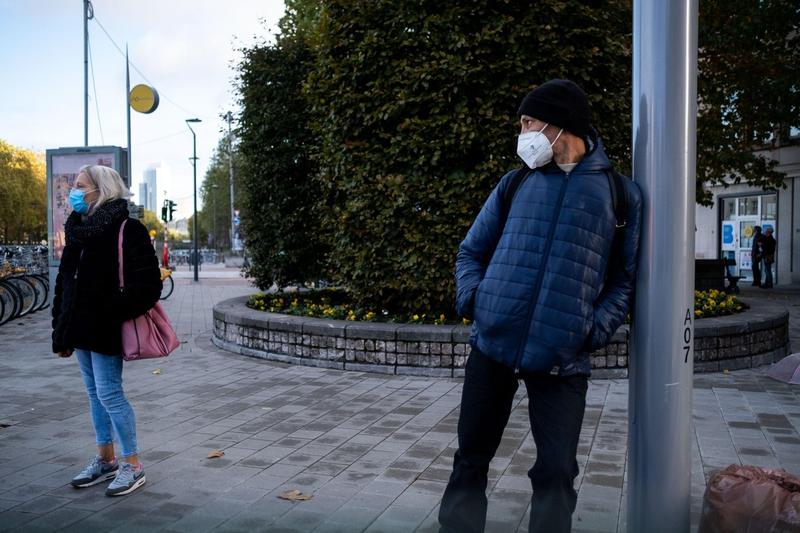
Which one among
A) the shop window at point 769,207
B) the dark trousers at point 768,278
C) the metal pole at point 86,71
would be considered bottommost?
the dark trousers at point 768,278

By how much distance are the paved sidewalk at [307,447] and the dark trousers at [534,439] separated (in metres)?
0.76

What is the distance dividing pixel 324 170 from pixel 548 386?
6456 millimetres

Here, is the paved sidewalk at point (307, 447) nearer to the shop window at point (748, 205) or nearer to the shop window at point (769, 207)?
the shop window at point (769, 207)

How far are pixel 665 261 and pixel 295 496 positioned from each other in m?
2.39

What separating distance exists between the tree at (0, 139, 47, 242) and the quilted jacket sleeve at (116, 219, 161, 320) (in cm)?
5869

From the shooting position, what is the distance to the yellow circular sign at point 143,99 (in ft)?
58.8

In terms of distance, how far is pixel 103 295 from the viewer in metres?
4.17

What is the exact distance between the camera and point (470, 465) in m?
3.01

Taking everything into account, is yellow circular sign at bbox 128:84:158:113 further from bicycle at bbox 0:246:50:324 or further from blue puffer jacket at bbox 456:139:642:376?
blue puffer jacket at bbox 456:139:642:376

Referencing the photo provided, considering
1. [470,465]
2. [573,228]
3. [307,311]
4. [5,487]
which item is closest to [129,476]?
[5,487]

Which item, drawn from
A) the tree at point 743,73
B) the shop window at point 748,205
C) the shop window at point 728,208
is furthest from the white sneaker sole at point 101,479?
the shop window at point 728,208

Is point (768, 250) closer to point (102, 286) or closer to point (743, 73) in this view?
point (743, 73)

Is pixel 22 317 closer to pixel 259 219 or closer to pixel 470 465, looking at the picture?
pixel 259 219

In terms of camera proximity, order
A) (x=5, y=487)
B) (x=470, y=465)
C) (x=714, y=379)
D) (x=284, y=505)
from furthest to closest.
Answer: (x=714, y=379), (x=5, y=487), (x=284, y=505), (x=470, y=465)
